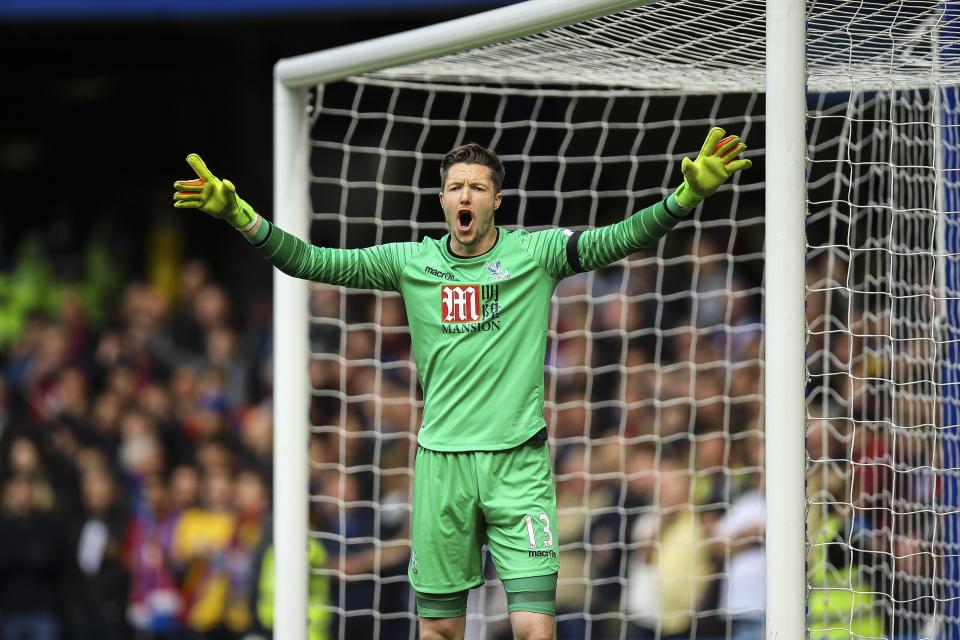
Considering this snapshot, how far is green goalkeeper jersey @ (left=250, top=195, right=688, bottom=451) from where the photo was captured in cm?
403

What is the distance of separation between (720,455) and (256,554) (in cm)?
235

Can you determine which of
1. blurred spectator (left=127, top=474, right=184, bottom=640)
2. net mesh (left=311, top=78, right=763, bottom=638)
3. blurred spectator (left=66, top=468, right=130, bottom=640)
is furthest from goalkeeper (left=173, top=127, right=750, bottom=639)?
blurred spectator (left=66, top=468, right=130, bottom=640)

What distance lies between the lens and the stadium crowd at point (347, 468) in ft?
22.4

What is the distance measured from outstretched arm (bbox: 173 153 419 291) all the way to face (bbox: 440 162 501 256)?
23 cm

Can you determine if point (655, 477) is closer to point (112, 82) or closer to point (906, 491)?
point (906, 491)

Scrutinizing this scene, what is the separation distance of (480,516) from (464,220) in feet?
2.74

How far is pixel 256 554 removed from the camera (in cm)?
722

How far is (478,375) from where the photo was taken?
405cm

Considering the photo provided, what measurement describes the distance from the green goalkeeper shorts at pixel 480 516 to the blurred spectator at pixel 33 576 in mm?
4581

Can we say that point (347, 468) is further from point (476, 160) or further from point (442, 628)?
point (476, 160)

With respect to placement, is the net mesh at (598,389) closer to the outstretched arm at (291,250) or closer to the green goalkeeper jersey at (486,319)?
the outstretched arm at (291,250)

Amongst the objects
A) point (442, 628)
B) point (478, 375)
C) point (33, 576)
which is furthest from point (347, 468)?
point (478, 375)

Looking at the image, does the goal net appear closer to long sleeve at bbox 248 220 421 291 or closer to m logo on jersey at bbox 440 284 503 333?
m logo on jersey at bbox 440 284 503 333

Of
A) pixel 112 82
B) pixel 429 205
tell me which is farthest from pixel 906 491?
pixel 112 82
